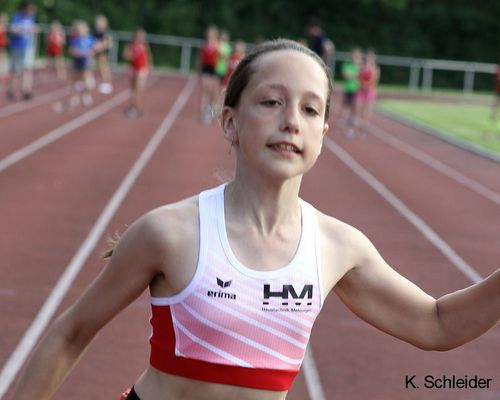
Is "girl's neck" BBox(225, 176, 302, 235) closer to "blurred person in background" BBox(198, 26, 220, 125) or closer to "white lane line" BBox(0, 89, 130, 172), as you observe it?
"white lane line" BBox(0, 89, 130, 172)

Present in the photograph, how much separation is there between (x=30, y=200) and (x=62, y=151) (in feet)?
16.5

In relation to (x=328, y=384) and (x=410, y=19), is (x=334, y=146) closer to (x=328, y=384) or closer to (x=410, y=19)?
(x=328, y=384)

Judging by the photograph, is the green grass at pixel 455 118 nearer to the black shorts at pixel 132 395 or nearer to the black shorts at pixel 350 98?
the black shorts at pixel 350 98

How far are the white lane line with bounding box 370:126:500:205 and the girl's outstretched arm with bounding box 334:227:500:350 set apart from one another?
43.1 feet

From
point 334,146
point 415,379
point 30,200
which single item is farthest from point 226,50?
point 415,379

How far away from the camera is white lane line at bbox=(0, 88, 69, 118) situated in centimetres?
2352

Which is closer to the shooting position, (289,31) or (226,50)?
(226,50)

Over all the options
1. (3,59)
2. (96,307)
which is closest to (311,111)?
(96,307)

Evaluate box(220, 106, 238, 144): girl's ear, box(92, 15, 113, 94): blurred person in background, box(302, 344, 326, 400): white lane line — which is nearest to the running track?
box(302, 344, 326, 400): white lane line

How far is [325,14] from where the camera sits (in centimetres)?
5512

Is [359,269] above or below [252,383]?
above

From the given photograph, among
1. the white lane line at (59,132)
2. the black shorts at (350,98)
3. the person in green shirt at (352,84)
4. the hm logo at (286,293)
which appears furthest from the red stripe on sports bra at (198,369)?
the black shorts at (350,98)

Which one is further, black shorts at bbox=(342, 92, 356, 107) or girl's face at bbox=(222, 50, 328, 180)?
black shorts at bbox=(342, 92, 356, 107)

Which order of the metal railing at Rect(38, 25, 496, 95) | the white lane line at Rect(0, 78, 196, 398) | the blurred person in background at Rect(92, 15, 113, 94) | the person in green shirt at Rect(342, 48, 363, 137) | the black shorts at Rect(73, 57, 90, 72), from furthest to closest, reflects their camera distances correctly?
the metal railing at Rect(38, 25, 496, 95), the blurred person in background at Rect(92, 15, 113, 94), the person in green shirt at Rect(342, 48, 363, 137), the black shorts at Rect(73, 57, 90, 72), the white lane line at Rect(0, 78, 196, 398)
